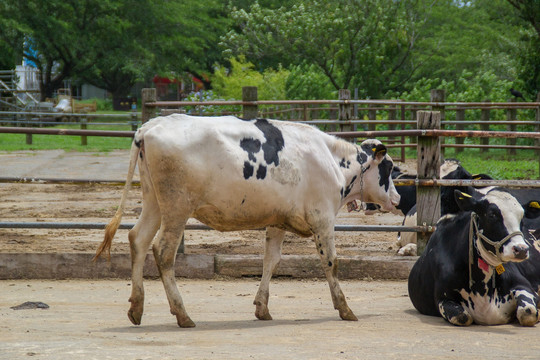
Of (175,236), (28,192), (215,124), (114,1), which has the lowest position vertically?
(28,192)

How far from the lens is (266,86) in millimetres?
33219

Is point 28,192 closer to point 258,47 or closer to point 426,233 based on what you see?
point 426,233

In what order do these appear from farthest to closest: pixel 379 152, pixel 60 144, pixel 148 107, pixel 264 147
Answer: pixel 60 144 → pixel 148 107 → pixel 379 152 → pixel 264 147

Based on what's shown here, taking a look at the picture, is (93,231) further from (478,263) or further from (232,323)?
(478,263)

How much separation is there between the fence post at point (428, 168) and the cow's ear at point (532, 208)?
1.55 meters

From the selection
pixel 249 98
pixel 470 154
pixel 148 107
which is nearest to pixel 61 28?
pixel 470 154

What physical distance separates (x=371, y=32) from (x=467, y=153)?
6458 mm

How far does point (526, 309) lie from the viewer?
5863 mm

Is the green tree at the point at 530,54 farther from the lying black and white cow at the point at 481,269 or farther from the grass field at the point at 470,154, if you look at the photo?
the lying black and white cow at the point at 481,269

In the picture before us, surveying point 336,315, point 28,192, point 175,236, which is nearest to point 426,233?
point 336,315

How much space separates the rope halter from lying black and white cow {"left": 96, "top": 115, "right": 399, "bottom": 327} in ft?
3.26

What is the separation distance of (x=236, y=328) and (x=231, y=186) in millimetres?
970

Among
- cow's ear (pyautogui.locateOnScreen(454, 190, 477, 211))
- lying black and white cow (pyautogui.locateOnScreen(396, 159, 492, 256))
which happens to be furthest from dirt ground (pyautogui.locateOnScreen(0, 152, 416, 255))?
cow's ear (pyautogui.locateOnScreen(454, 190, 477, 211))

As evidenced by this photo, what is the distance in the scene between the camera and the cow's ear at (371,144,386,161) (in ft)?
22.4
